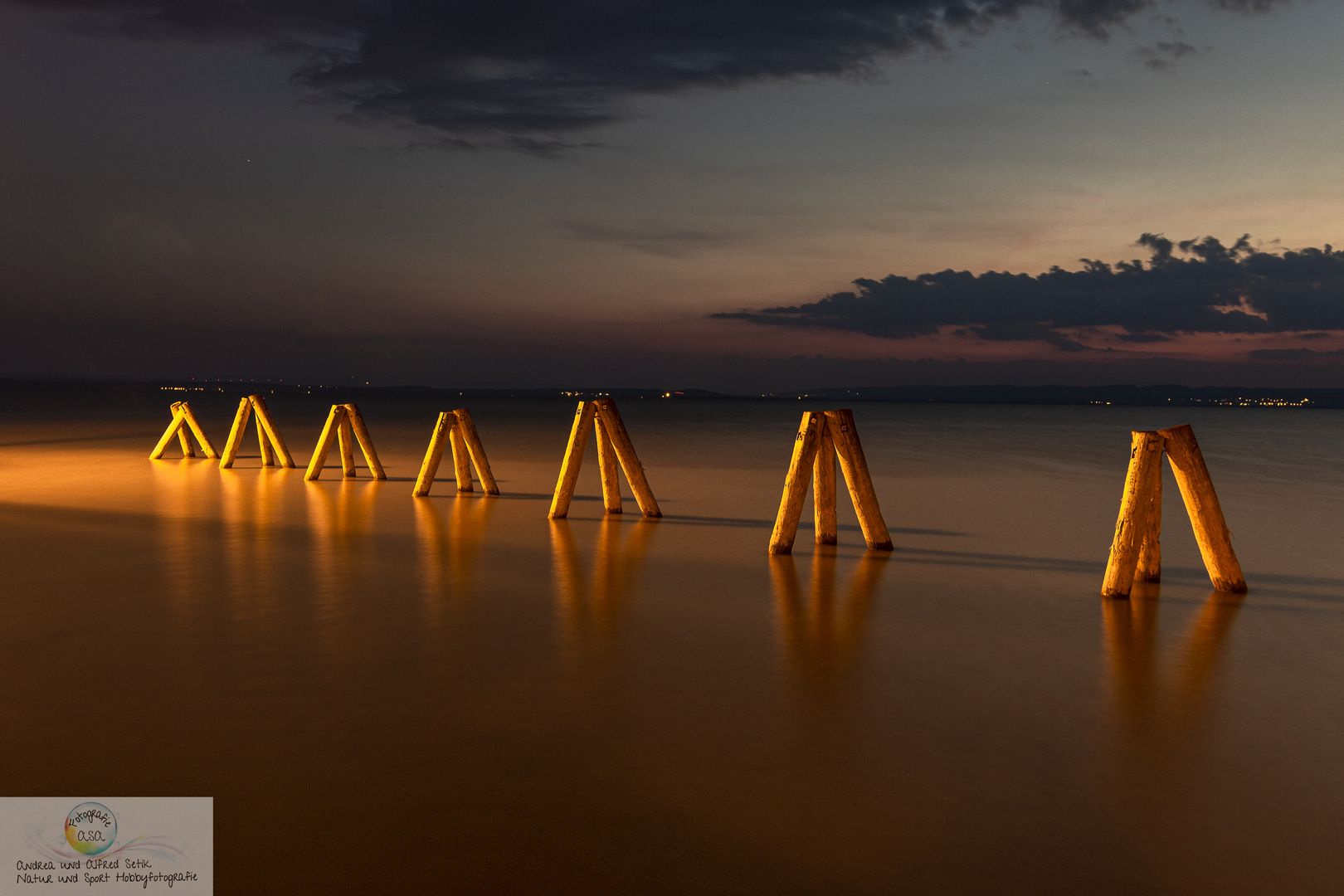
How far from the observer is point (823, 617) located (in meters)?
7.20

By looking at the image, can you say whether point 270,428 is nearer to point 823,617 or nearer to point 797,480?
point 797,480

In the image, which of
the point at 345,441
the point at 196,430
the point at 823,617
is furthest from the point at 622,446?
the point at 196,430

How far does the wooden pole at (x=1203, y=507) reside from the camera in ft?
25.7

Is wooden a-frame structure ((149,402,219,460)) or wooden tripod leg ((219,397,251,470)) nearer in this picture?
wooden tripod leg ((219,397,251,470))

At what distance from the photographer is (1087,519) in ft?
43.5

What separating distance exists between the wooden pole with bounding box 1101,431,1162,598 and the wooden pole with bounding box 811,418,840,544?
278cm

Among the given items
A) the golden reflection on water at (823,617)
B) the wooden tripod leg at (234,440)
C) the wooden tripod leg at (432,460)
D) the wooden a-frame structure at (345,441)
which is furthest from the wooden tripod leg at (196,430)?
the golden reflection on water at (823,617)

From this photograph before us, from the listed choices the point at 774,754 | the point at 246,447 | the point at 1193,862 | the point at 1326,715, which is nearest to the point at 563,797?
the point at 774,754

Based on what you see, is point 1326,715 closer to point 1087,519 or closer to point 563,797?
point 563,797

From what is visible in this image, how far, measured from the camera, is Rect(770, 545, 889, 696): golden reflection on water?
5867 mm

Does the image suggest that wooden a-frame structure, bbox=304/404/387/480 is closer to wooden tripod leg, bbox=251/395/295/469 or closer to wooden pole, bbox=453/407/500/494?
wooden tripod leg, bbox=251/395/295/469

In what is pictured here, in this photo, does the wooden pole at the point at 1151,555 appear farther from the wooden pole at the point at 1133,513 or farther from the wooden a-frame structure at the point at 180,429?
the wooden a-frame structure at the point at 180,429

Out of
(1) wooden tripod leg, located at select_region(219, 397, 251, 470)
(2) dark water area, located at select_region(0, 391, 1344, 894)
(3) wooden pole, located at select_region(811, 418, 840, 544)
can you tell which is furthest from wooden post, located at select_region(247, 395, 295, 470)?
(3) wooden pole, located at select_region(811, 418, 840, 544)

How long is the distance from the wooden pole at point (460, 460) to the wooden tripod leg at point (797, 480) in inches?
259
